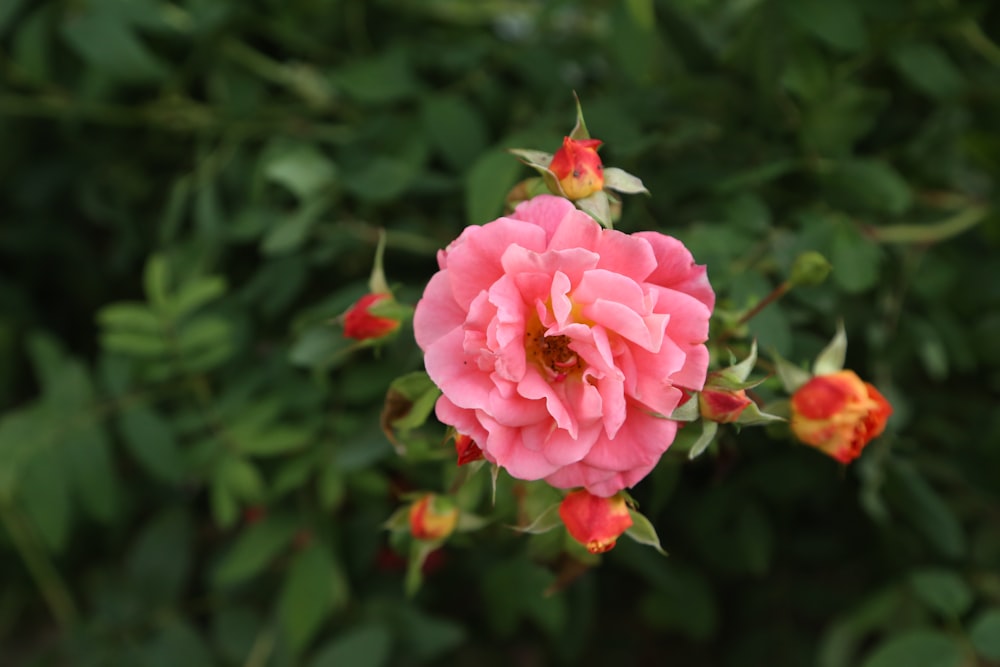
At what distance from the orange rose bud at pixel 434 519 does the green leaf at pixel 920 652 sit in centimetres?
53

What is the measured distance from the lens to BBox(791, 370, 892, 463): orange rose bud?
0.64 m

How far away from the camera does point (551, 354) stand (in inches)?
22.8

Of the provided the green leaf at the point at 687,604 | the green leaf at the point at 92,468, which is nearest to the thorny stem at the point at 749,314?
the green leaf at the point at 687,604

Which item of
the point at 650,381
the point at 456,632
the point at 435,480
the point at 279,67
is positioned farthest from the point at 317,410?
the point at 650,381

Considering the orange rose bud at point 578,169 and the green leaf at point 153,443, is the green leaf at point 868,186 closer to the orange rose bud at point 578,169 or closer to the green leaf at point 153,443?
the orange rose bud at point 578,169

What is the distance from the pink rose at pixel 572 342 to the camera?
0.52 m

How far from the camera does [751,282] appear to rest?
0.79 metres

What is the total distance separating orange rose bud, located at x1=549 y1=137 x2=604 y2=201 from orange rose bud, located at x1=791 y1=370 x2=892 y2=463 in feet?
0.76

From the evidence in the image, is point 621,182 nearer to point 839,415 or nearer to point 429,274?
point 839,415

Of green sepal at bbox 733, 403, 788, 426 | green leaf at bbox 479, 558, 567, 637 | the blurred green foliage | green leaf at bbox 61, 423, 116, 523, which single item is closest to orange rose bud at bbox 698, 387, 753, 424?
green sepal at bbox 733, 403, 788, 426

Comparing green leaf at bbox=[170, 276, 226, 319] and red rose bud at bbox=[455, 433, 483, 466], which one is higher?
red rose bud at bbox=[455, 433, 483, 466]

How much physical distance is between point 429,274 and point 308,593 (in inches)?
16.3

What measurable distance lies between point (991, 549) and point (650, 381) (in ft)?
2.88

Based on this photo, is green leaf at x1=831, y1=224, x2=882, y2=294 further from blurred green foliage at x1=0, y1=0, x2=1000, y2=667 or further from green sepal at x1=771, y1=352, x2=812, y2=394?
green sepal at x1=771, y1=352, x2=812, y2=394
